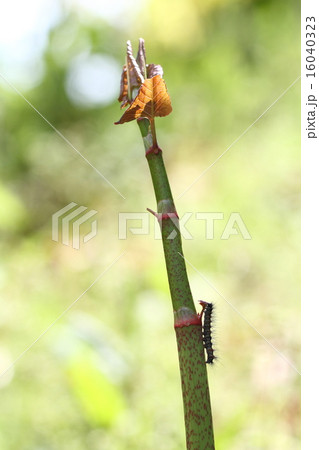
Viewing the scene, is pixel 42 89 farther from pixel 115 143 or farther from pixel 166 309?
pixel 166 309

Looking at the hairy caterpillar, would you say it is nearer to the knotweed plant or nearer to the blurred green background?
the knotweed plant
